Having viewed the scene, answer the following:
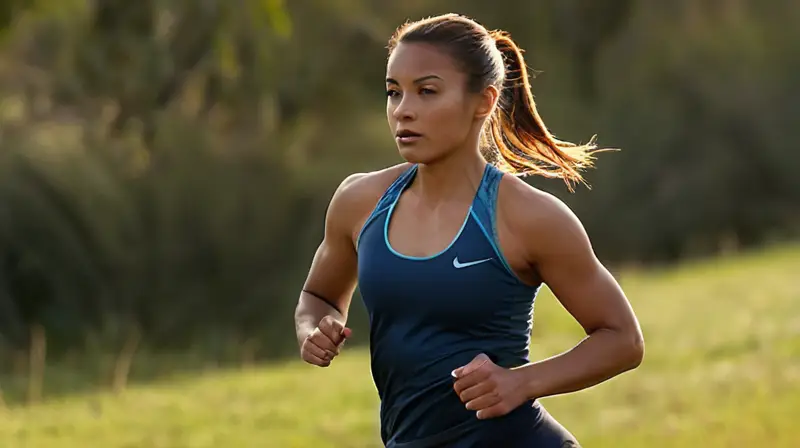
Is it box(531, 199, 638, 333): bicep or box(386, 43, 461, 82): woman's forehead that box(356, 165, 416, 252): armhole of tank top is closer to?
box(386, 43, 461, 82): woman's forehead

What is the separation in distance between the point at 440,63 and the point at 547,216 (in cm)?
39

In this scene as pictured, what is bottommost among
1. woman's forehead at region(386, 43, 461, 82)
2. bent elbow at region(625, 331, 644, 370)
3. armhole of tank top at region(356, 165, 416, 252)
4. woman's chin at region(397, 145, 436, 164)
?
bent elbow at region(625, 331, 644, 370)

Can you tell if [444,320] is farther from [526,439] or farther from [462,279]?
[526,439]

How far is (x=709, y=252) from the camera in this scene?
66.1 ft

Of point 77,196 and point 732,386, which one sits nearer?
point 732,386

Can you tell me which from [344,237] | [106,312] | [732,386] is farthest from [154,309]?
[344,237]

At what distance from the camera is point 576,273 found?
2.97 m

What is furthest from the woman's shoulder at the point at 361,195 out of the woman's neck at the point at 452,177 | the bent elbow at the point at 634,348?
the bent elbow at the point at 634,348

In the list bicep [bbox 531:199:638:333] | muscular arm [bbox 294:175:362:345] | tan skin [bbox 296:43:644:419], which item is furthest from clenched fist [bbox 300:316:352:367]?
bicep [bbox 531:199:638:333]

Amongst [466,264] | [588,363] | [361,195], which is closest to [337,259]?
[361,195]

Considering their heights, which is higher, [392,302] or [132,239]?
[132,239]

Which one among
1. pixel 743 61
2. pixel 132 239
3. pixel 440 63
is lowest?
pixel 440 63

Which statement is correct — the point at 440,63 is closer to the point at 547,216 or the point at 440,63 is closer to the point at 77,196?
the point at 547,216

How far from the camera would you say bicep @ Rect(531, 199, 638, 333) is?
2.95 m
